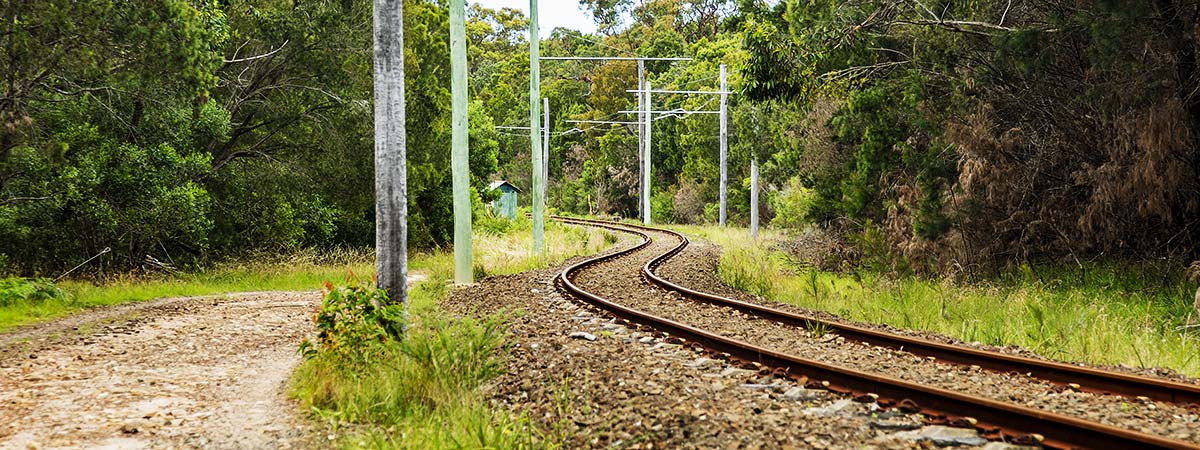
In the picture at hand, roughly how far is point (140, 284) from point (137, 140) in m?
2.84

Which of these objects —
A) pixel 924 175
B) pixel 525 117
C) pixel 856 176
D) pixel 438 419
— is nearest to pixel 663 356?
pixel 438 419

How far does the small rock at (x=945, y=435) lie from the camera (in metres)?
5.69

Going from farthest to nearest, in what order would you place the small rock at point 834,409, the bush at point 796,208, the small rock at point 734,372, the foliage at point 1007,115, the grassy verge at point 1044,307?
the bush at point 796,208, the foliage at point 1007,115, the grassy verge at point 1044,307, the small rock at point 734,372, the small rock at point 834,409

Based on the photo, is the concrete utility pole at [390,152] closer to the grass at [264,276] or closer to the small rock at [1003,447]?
the grass at [264,276]

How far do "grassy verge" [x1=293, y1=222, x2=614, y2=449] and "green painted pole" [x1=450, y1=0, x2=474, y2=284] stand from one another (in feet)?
25.0

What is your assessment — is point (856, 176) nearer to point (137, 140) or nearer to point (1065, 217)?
point (1065, 217)

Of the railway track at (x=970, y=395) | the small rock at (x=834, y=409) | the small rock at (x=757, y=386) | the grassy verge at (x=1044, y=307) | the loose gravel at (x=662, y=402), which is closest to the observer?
the railway track at (x=970, y=395)

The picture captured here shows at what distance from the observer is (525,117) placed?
82500mm

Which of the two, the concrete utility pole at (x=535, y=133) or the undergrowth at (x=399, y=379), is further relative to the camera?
the concrete utility pole at (x=535, y=133)

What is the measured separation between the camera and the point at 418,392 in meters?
8.31

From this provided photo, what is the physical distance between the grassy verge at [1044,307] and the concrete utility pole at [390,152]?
5877 mm

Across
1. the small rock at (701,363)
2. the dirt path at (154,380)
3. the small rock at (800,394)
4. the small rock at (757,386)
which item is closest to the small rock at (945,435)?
the small rock at (800,394)

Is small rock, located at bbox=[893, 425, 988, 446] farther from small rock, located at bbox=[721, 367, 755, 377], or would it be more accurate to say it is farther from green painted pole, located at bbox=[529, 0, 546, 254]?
green painted pole, located at bbox=[529, 0, 546, 254]

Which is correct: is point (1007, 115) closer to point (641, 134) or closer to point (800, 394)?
point (800, 394)
